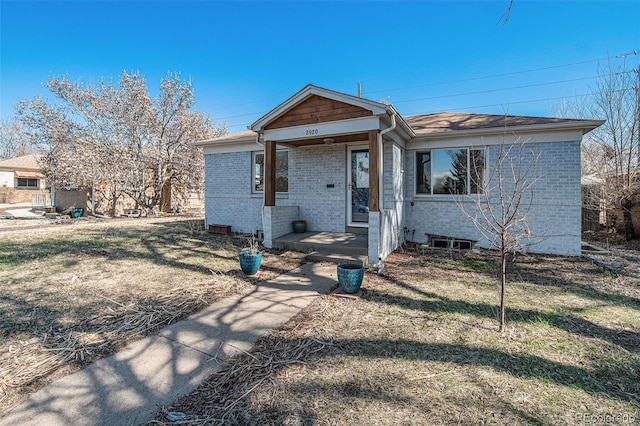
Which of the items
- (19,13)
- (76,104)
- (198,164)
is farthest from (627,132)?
(76,104)

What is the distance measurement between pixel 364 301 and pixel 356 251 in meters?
2.37

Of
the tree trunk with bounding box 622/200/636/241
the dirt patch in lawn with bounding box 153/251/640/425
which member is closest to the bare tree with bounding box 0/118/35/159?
the dirt patch in lawn with bounding box 153/251/640/425

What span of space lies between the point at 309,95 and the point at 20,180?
3117 cm

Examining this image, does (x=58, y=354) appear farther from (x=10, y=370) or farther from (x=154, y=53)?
(x=154, y=53)

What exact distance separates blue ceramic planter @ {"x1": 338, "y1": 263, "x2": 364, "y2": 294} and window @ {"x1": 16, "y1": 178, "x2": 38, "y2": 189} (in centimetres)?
3312

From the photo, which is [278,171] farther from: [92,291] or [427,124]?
[92,291]

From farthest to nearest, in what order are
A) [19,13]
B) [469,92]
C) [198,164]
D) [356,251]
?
[469,92], [198,164], [19,13], [356,251]

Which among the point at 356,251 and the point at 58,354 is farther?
the point at 356,251

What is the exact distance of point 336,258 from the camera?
263 inches

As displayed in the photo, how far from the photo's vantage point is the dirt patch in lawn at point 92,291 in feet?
9.43

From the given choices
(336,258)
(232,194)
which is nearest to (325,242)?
(336,258)

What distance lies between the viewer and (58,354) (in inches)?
114

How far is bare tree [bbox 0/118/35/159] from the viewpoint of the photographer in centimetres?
3438

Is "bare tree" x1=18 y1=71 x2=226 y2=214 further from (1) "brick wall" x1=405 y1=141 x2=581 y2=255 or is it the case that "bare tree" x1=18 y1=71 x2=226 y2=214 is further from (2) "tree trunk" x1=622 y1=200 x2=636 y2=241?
(2) "tree trunk" x1=622 y1=200 x2=636 y2=241
